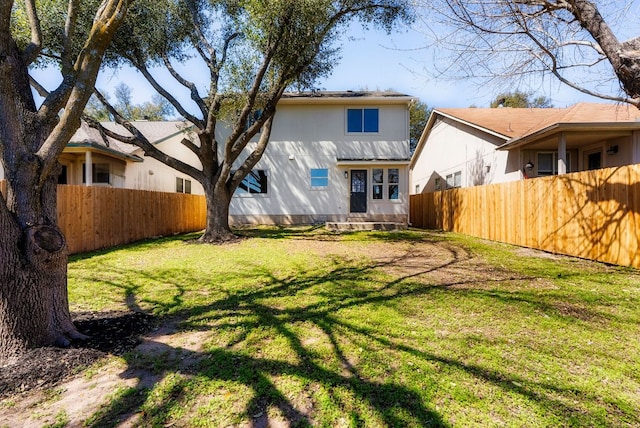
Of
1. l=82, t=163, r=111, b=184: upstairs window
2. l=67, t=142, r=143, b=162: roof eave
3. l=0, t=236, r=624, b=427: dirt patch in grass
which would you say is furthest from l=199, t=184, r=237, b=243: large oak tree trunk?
l=82, t=163, r=111, b=184: upstairs window

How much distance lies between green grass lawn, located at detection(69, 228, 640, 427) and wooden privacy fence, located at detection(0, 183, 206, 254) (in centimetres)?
207

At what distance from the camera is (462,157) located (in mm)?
15922

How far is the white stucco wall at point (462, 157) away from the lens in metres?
13.1

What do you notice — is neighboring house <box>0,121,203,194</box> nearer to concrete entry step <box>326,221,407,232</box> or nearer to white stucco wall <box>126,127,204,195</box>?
white stucco wall <box>126,127,204,195</box>

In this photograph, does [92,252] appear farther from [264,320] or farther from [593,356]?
[593,356]

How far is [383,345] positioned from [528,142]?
34.4 ft

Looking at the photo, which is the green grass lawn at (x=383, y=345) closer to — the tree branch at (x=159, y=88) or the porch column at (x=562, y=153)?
the porch column at (x=562, y=153)

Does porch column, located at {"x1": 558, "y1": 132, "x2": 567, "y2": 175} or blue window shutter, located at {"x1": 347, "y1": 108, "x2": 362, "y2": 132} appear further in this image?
blue window shutter, located at {"x1": 347, "y1": 108, "x2": 362, "y2": 132}

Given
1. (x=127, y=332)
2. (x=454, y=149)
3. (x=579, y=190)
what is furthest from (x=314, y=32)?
(x=454, y=149)

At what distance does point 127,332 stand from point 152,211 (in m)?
8.98

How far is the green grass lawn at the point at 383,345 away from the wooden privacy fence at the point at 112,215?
207cm

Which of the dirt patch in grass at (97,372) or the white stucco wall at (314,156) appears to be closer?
the dirt patch in grass at (97,372)

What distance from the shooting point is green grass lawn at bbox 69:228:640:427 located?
232cm

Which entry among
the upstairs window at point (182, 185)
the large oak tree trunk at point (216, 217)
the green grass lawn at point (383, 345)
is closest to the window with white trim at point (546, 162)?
the green grass lawn at point (383, 345)
